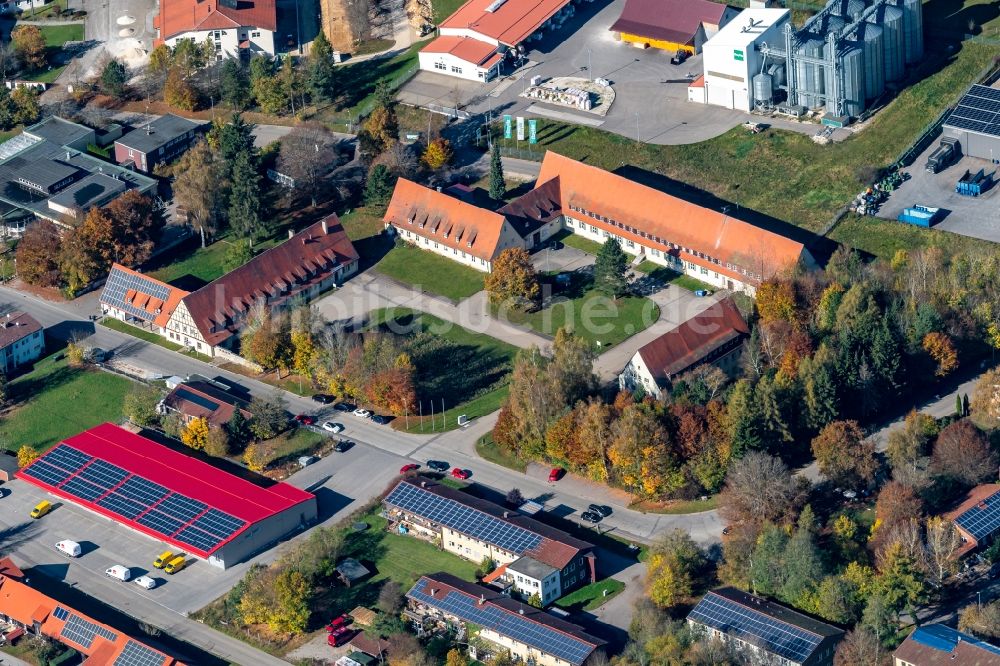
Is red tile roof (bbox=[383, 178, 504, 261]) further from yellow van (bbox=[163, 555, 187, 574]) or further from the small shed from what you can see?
yellow van (bbox=[163, 555, 187, 574])

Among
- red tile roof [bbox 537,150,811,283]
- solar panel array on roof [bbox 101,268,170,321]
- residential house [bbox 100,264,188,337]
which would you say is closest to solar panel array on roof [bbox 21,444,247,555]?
residential house [bbox 100,264,188,337]

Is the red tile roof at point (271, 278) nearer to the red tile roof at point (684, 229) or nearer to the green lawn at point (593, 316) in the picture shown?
the green lawn at point (593, 316)

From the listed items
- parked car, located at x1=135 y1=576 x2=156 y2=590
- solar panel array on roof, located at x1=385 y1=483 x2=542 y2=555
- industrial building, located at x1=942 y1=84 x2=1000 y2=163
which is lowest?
parked car, located at x1=135 y1=576 x2=156 y2=590

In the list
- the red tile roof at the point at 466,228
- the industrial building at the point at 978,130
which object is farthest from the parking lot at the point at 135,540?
the industrial building at the point at 978,130

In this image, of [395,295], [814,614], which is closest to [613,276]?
[395,295]

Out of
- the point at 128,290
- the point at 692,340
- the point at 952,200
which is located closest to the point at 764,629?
the point at 692,340

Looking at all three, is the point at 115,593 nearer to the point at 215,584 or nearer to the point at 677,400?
the point at 215,584
